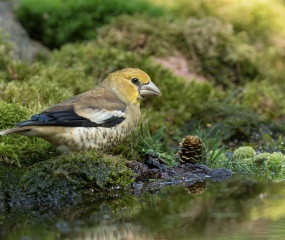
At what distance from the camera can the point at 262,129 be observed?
895 cm

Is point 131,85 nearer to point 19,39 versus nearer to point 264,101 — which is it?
point 264,101

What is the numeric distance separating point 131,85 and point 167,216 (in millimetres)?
1868

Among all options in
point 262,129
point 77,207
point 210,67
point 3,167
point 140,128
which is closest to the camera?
point 77,207

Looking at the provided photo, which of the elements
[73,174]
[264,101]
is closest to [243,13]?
[264,101]

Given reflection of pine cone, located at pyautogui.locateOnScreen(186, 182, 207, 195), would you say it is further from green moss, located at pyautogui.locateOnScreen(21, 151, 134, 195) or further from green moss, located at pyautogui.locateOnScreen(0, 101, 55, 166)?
green moss, located at pyautogui.locateOnScreen(0, 101, 55, 166)

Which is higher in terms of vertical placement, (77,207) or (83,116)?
(83,116)

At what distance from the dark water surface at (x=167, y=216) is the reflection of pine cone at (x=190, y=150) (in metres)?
0.59

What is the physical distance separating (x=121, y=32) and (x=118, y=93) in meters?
5.02

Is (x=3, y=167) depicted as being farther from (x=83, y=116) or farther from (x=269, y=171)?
(x=269, y=171)

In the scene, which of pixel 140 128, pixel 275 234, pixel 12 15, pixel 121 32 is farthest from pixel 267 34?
pixel 275 234

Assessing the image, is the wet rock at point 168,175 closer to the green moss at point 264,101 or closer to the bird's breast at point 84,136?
the bird's breast at point 84,136

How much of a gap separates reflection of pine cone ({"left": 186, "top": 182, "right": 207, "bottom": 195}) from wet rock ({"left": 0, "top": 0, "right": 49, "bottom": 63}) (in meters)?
6.10

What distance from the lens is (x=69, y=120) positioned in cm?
594

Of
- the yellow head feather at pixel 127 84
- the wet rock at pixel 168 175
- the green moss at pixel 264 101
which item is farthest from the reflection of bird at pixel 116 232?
the green moss at pixel 264 101
